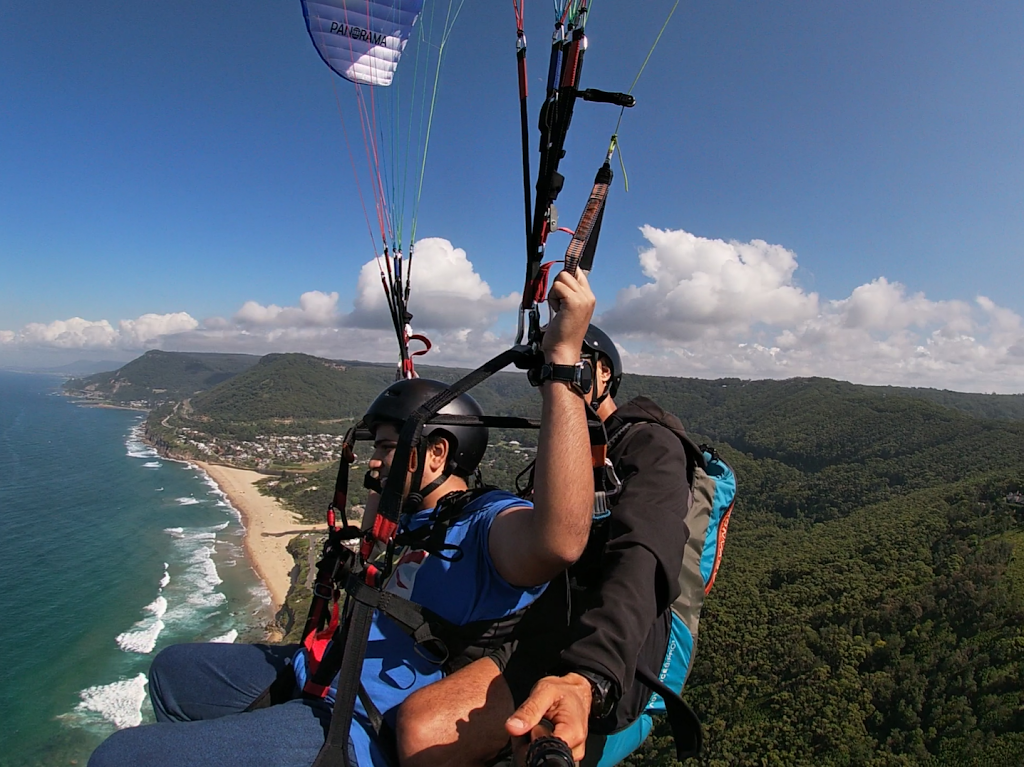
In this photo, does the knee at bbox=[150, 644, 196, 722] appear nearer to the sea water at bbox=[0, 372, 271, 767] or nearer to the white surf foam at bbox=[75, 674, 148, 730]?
the sea water at bbox=[0, 372, 271, 767]

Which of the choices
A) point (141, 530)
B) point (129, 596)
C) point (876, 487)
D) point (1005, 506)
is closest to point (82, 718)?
point (129, 596)

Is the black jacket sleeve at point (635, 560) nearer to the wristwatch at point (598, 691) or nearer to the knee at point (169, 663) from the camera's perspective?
the wristwatch at point (598, 691)

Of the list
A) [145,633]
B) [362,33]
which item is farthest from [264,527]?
[362,33]

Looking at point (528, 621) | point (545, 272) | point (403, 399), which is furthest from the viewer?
point (403, 399)

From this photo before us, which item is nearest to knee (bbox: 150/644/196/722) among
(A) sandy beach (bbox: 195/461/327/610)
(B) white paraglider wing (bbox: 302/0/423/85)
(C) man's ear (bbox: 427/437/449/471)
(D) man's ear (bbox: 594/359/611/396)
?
(C) man's ear (bbox: 427/437/449/471)

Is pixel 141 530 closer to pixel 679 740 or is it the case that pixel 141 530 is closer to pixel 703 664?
pixel 703 664

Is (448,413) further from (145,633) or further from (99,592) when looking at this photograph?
(99,592)
